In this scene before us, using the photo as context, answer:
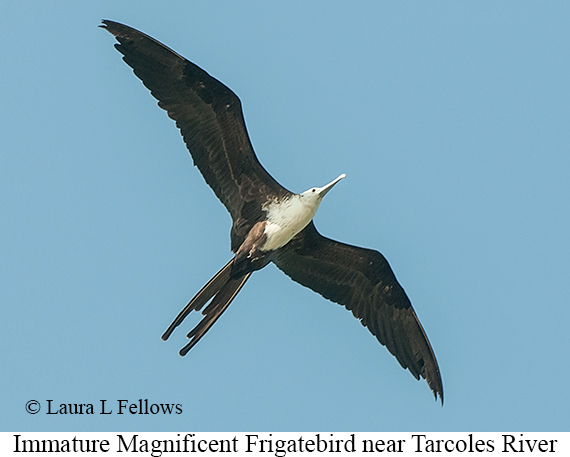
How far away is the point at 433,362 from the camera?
11164 millimetres

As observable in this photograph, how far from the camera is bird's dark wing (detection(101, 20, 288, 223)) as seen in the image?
10375 millimetres

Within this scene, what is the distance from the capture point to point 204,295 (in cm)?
1048

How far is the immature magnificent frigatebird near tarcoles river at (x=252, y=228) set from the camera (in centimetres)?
1044

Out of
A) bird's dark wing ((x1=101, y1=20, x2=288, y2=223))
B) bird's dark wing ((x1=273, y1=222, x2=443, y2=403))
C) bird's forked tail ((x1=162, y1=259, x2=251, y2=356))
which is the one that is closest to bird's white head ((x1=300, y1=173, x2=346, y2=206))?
bird's dark wing ((x1=101, y1=20, x2=288, y2=223))

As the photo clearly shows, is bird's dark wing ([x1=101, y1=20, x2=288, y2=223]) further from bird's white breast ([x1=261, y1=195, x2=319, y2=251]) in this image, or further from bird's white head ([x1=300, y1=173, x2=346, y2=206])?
bird's white head ([x1=300, y1=173, x2=346, y2=206])

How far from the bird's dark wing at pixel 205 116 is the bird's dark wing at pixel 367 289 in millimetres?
812

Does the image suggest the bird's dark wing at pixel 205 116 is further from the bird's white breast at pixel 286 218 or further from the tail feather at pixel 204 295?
the tail feather at pixel 204 295

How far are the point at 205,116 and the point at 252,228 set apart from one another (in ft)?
3.98

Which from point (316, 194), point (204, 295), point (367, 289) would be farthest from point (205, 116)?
point (367, 289)

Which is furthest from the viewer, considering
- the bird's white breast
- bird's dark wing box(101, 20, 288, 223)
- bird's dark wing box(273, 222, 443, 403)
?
bird's dark wing box(273, 222, 443, 403)

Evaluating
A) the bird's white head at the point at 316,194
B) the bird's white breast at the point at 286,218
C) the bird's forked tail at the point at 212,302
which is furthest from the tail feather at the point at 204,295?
the bird's white head at the point at 316,194

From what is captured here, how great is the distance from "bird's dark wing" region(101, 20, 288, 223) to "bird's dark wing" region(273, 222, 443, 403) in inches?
32.0
